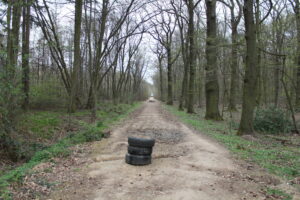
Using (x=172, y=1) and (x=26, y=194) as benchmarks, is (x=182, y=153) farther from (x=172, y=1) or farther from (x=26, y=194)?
(x=172, y=1)

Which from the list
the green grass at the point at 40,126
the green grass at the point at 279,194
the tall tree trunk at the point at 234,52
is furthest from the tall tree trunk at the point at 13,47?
the tall tree trunk at the point at 234,52

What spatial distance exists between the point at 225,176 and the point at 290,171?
1.66m

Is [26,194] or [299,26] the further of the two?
[299,26]

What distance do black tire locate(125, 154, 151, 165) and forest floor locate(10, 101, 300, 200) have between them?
0.39 feet

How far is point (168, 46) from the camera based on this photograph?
97.8 feet

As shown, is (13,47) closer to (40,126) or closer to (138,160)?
(40,126)

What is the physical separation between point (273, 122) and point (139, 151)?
367 inches

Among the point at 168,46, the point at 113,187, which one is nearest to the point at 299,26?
the point at 113,187

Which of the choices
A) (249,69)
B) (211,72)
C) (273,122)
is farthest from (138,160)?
(211,72)

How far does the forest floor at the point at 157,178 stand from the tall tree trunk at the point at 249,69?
11.6 ft

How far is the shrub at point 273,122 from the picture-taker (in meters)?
11.8

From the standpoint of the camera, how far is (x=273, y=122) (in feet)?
39.1

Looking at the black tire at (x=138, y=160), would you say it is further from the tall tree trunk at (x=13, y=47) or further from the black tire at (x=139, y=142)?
the tall tree trunk at (x=13, y=47)

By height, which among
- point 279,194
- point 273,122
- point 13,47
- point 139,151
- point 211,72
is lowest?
point 279,194
